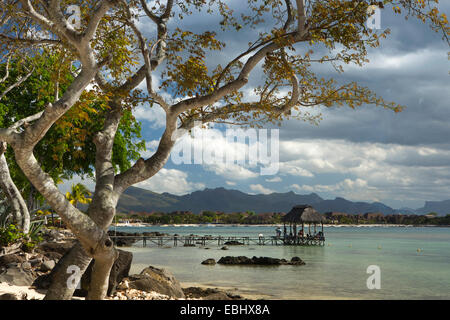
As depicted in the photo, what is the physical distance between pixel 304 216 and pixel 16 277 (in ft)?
109

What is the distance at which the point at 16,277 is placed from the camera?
919 cm

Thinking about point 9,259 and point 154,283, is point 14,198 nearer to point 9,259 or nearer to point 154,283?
point 9,259

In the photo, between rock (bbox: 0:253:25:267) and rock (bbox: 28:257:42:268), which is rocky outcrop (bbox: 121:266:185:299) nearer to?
rock (bbox: 28:257:42:268)

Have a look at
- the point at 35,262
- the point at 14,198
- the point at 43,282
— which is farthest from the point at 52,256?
the point at 43,282

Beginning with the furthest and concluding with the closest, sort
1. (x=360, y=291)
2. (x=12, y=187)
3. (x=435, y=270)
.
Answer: (x=435, y=270), (x=360, y=291), (x=12, y=187)

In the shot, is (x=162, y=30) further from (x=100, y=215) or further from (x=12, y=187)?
(x=12, y=187)

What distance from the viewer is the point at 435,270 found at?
24062 mm

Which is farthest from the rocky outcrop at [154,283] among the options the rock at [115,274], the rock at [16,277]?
the rock at [16,277]

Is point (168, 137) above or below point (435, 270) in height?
above

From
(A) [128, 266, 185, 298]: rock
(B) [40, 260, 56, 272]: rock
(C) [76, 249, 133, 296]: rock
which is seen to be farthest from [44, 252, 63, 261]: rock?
(C) [76, 249, 133, 296]: rock
